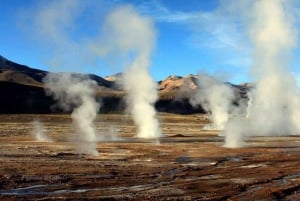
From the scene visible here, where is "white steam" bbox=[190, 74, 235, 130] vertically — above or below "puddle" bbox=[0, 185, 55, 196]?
above

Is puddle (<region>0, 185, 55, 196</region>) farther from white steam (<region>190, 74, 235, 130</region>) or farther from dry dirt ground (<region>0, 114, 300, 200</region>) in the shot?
white steam (<region>190, 74, 235, 130</region>)

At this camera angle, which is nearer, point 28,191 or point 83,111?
point 28,191

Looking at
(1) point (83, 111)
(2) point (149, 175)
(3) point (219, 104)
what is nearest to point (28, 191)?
(2) point (149, 175)

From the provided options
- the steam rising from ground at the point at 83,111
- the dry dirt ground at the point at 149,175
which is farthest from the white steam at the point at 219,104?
the dry dirt ground at the point at 149,175

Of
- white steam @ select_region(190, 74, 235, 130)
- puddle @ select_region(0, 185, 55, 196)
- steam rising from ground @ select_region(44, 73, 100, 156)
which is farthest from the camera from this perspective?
white steam @ select_region(190, 74, 235, 130)

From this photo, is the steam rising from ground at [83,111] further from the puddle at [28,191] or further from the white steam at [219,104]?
the white steam at [219,104]

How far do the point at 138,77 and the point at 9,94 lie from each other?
110875 mm

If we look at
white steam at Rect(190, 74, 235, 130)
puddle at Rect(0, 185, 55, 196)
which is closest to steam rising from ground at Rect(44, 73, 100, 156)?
puddle at Rect(0, 185, 55, 196)

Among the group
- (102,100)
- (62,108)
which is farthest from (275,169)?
(102,100)

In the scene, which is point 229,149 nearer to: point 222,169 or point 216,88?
point 222,169

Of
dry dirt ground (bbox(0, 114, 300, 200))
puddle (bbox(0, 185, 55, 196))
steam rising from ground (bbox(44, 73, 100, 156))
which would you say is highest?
steam rising from ground (bbox(44, 73, 100, 156))

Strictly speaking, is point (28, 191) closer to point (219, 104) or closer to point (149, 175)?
point (149, 175)

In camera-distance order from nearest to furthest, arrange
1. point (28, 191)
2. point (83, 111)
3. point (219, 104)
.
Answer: point (28, 191)
point (83, 111)
point (219, 104)

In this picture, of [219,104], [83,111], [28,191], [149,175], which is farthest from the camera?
[219,104]
